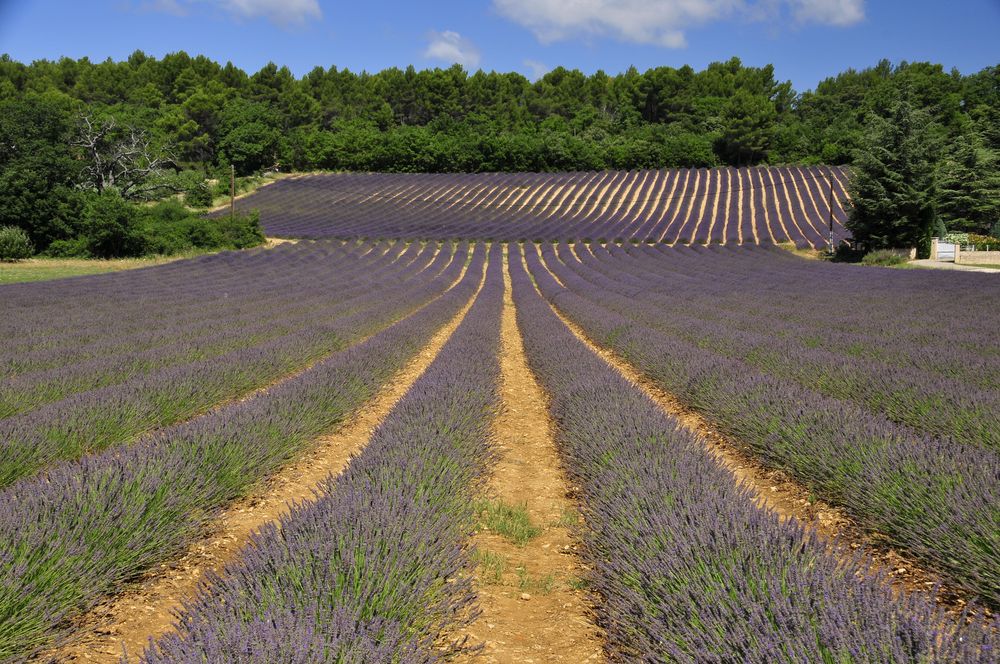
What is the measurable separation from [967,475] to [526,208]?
4957cm

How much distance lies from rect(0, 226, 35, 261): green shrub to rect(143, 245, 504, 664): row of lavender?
3310 cm

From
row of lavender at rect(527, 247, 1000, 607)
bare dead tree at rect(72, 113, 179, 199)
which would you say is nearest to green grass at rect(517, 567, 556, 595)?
row of lavender at rect(527, 247, 1000, 607)

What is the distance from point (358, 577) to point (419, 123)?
326ft

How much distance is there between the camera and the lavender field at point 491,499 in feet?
7.09

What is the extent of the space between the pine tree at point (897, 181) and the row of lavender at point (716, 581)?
2996 centimetres

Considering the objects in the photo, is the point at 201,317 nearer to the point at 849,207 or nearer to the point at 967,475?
the point at 967,475

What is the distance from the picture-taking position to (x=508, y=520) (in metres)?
4.04

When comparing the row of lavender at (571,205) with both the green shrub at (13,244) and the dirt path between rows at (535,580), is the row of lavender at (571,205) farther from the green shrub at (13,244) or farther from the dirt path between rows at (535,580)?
the dirt path between rows at (535,580)

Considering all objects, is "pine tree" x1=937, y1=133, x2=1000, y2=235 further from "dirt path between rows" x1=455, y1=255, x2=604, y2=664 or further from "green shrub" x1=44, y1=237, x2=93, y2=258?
"green shrub" x1=44, y1=237, x2=93, y2=258

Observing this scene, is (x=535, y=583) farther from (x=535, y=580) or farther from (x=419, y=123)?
(x=419, y=123)

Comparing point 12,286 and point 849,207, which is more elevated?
point 849,207

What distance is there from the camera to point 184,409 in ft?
19.5

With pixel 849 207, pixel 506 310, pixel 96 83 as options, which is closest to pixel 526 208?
pixel 849 207

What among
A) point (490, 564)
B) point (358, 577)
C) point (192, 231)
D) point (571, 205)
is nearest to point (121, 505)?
point (358, 577)
